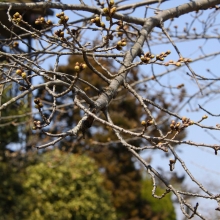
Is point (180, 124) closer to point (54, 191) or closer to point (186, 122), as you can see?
point (186, 122)

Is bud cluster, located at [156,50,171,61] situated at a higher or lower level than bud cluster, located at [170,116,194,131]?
higher

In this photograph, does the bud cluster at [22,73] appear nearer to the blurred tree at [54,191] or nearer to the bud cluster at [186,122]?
the bud cluster at [186,122]

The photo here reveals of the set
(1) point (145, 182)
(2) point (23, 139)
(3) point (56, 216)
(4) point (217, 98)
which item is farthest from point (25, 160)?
(1) point (145, 182)

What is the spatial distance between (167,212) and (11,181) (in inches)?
263

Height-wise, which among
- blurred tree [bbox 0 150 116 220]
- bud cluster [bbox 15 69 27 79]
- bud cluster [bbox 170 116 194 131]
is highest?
blurred tree [bbox 0 150 116 220]

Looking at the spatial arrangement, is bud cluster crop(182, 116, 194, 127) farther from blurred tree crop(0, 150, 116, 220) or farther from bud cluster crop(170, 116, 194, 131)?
blurred tree crop(0, 150, 116, 220)

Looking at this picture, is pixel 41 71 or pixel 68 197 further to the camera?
pixel 68 197

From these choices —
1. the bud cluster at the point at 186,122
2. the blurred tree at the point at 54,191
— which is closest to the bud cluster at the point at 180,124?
the bud cluster at the point at 186,122

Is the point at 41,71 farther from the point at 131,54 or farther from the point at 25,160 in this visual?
the point at 25,160

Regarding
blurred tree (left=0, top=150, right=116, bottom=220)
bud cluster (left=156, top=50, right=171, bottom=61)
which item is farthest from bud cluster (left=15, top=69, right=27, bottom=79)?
blurred tree (left=0, top=150, right=116, bottom=220)

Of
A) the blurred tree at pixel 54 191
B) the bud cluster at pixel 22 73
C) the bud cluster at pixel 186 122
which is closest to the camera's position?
the bud cluster at pixel 22 73

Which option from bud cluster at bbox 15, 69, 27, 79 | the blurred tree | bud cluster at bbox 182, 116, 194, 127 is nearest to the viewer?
bud cluster at bbox 15, 69, 27, 79

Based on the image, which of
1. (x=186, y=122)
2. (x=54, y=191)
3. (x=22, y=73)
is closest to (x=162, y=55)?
(x=186, y=122)

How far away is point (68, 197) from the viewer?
9180 millimetres
